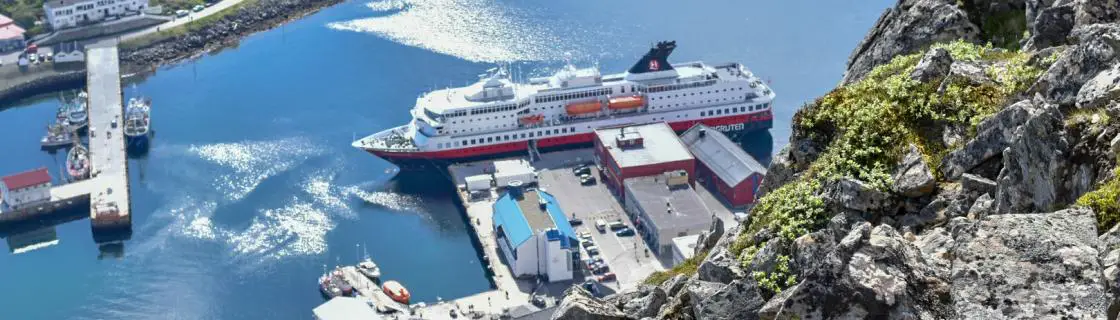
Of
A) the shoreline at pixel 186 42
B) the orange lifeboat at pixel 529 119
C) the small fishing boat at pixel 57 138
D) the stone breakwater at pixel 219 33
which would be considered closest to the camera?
the orange lifeboat at pixel 529 119

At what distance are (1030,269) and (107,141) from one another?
229 ft

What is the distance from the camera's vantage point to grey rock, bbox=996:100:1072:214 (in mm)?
11102

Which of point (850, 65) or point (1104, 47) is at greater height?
point (1104, 47)

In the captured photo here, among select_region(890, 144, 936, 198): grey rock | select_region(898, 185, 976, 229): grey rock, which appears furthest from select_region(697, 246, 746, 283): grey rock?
select_region(890, 144, 936, 198): grey rock

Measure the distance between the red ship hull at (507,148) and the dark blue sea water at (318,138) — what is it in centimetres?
103

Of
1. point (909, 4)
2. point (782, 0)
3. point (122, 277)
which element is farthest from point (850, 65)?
point (782, 0)

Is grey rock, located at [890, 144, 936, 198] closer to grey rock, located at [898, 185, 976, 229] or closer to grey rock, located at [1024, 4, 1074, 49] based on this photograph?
grey rock, located at [898, 185, 976, 229]

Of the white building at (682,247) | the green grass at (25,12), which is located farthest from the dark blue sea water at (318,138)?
the green grass at (25,12)

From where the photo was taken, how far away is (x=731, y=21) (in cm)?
8988

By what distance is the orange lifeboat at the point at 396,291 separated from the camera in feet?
165

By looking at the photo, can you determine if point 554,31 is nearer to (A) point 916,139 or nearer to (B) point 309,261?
(B) point 309,261

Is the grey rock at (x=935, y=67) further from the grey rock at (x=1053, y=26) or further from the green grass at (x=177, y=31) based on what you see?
the green grass at (x=177, y=31)

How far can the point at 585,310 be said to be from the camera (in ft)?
42.3

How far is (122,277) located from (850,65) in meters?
40.3
